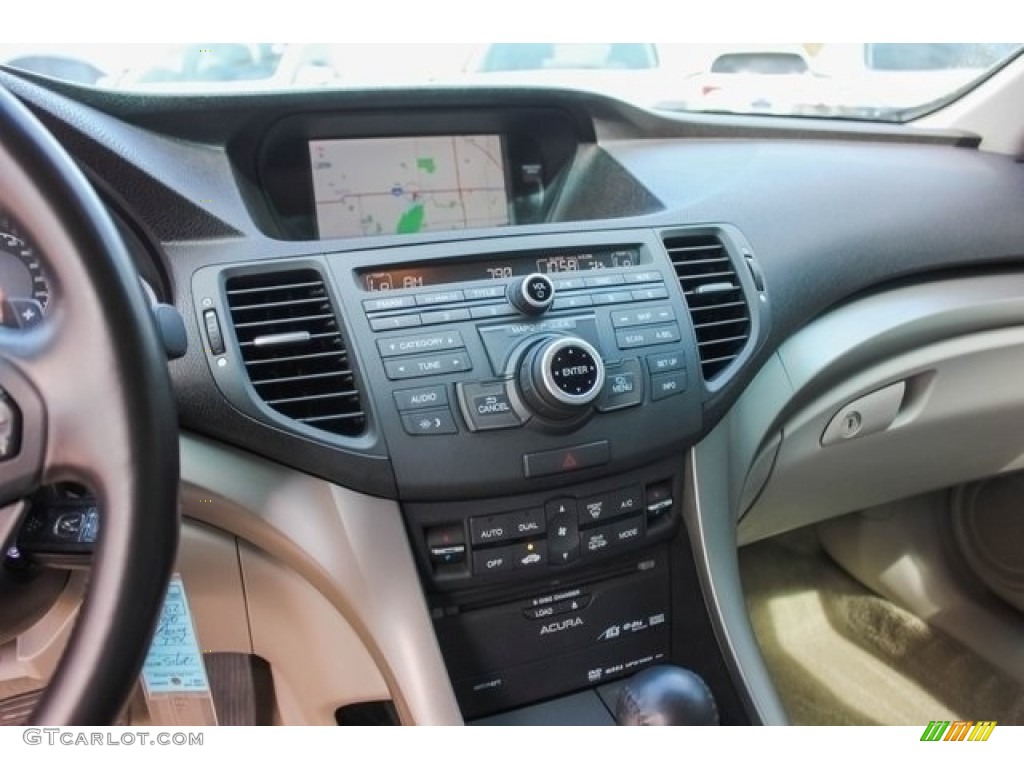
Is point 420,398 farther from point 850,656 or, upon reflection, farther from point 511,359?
point 850,656

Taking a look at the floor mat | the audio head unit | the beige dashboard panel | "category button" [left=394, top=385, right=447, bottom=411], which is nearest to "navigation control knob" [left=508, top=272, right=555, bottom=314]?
the audio head unit

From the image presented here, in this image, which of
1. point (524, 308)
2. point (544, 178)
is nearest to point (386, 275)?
point (524, 308)

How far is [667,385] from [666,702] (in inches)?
13.1

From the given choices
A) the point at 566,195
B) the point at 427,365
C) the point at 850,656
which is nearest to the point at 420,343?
the point at 427,365

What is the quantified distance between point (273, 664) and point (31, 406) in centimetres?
55

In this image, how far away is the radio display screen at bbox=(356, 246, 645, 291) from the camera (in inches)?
40.8

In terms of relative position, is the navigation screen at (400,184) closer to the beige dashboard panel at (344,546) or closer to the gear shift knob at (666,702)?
the beige dashboard panel at (344,546)

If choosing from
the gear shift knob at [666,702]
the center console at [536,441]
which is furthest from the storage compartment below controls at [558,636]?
the gear shift knob at [666,702]

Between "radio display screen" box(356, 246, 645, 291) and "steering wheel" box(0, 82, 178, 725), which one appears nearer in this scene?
"steering wheel" box(0, 82, 178, 725)

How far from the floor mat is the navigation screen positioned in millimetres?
962

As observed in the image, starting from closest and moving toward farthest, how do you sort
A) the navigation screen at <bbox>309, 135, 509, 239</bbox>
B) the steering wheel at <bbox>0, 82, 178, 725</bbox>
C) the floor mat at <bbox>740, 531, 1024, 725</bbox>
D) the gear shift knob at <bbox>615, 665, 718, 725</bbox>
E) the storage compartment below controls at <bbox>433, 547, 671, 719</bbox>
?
the steering wheel at <bbox>0, 82, 178, 725</bbox>
the gear shift knob at <bbox>615, 665, 718, 725</bbox>
the storage compartment below controls at <bbox>433, 547, 671, 719</bbox>
the navigation screen at <bbox>309, 135, 509, 239</bbox>
the floor mat at <bbox>740, 531, 1024, 725</bbox>

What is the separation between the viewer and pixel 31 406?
65 cm

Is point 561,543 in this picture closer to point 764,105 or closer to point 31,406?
point 31,406

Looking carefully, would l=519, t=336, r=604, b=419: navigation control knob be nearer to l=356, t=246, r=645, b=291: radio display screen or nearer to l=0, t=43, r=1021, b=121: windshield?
l=356, t=246, r=645, b=291: radio display screen
